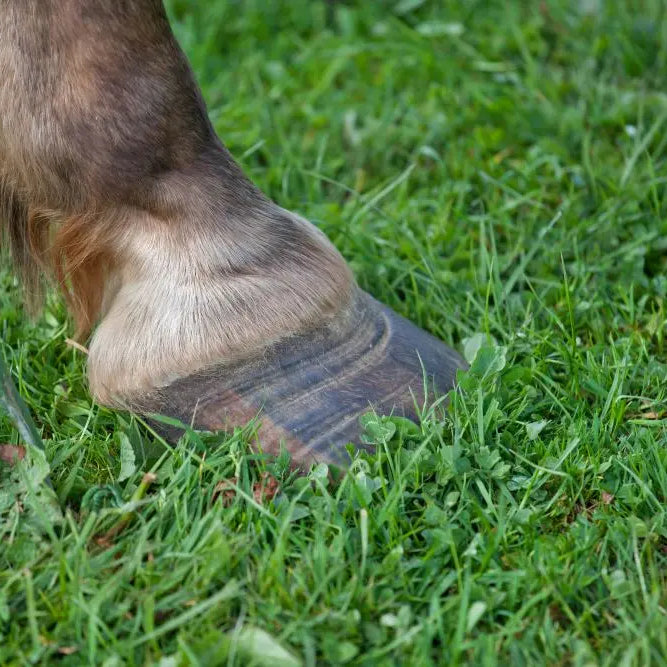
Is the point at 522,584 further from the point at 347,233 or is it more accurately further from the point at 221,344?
the point at 347,233

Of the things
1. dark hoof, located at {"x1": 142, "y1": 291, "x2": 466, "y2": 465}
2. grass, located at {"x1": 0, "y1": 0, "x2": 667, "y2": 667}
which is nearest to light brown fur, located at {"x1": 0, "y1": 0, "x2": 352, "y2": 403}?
dark hoof, located at {"x1": 142, "y1": 291, "x2": 466, "y2": 465}

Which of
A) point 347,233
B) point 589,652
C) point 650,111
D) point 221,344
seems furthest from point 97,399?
point 650,111

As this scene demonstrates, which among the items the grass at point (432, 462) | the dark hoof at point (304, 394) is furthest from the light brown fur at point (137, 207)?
the grass at point (432, 462)

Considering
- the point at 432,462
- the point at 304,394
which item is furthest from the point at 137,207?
the point at 432,462

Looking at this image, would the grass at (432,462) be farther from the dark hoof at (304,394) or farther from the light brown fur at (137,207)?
the light brown fur at (137,207)

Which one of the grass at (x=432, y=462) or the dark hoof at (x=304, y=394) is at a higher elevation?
the dark hoof at (x=304, y=394)

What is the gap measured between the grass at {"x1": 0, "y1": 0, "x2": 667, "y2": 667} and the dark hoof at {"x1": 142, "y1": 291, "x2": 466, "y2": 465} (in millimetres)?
45

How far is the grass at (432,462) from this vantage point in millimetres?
1485

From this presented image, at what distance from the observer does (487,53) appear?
3.40 meters

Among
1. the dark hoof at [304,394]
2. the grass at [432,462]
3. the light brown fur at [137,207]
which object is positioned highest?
the light brown fur at [137,207]

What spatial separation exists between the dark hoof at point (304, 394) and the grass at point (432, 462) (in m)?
0.05

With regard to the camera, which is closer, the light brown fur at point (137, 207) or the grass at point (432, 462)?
the grass at point (432, 462)

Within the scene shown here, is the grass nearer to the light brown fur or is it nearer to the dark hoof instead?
the dark hoof

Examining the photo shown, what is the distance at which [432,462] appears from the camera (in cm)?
177
